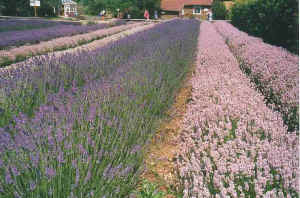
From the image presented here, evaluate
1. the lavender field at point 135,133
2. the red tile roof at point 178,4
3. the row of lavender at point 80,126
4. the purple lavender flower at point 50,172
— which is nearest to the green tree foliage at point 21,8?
the red tile roof at point 178,4

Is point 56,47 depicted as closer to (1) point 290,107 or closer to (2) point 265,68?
(2) point 265,68

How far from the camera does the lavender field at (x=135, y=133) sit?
1.60m

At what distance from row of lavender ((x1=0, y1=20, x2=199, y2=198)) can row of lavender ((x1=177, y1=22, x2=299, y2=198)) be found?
407mm

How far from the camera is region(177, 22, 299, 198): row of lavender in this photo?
170cm

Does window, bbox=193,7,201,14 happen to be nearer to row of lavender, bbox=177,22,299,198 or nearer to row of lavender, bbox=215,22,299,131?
row of lavender, bbox=215,22,299,131

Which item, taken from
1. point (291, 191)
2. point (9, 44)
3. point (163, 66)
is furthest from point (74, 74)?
point (9, 44)

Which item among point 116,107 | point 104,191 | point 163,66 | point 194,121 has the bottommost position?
point 104,191

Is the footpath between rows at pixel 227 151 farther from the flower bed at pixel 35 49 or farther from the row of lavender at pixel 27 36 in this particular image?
the row of lavender at pixel 27 36

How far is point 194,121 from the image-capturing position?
2666mm

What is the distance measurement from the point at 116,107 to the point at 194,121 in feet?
2.54

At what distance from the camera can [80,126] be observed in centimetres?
216

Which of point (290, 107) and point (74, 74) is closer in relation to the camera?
point (290, 107)

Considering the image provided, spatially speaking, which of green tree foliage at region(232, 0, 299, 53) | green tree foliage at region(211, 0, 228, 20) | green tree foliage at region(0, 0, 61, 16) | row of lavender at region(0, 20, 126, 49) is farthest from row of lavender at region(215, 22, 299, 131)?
green tree foliage at region(0, 0, 61, 16)

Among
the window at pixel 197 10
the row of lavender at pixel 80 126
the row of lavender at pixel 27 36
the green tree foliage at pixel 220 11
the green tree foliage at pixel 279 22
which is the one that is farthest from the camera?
the window at pixel 197 10
